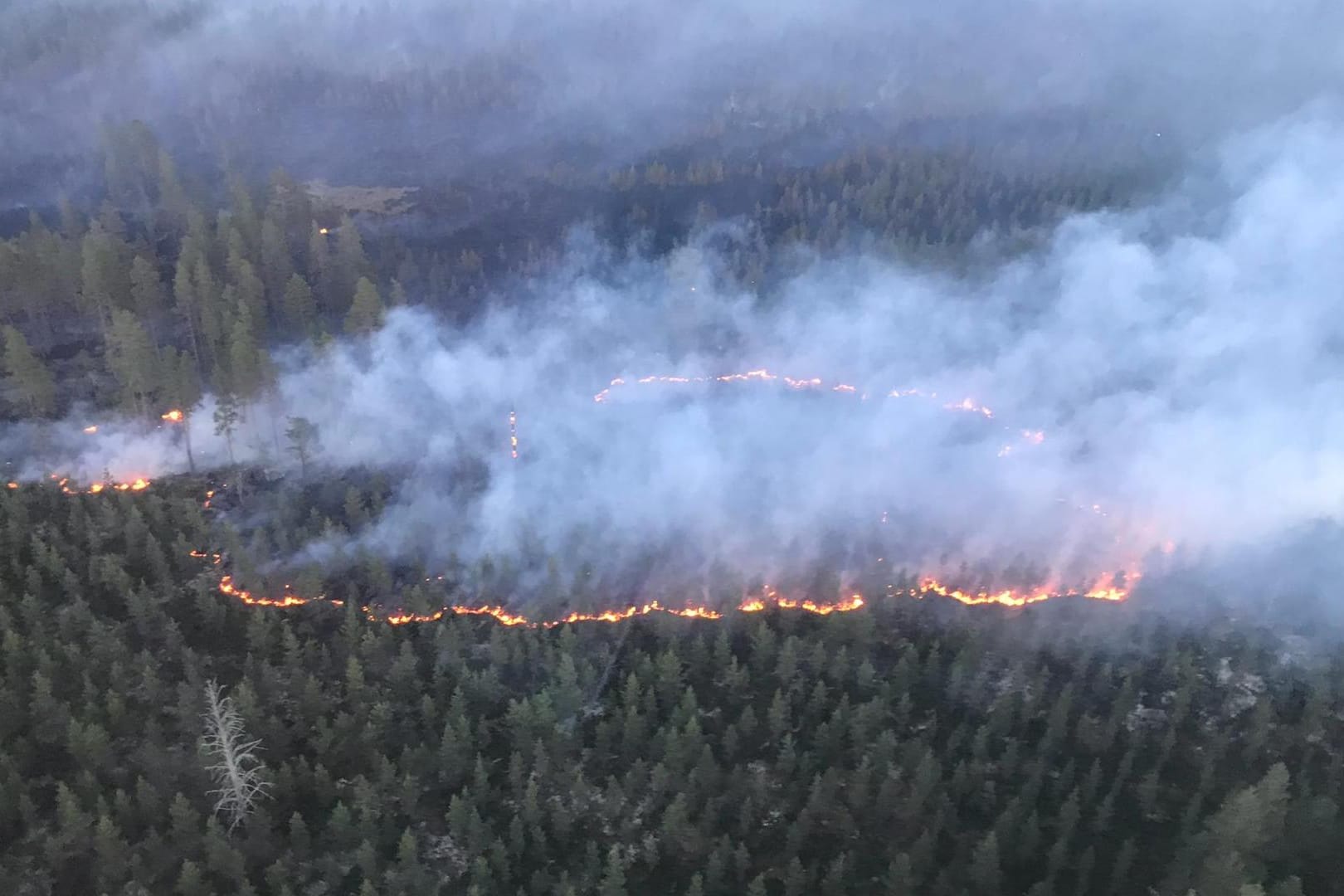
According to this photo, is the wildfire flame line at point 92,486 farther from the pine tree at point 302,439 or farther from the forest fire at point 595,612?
the forest fire at point 595,612

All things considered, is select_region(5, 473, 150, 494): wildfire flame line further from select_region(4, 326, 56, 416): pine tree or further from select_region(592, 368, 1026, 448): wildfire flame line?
select_region(592, 368, 1026, 448): wildfire flame line

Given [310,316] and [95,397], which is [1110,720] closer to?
[310,316]

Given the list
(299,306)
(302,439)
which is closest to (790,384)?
(302,439)

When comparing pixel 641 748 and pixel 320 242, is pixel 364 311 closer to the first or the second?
pixel 320 242

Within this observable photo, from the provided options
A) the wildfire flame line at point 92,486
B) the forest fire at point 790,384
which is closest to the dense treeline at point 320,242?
the wildfire flame line at point 92,486

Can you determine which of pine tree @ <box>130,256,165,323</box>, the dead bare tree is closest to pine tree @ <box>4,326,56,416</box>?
pine tree @ <box>130,256,165,323</box>

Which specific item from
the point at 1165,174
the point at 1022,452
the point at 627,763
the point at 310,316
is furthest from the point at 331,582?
the point at 1165,174
